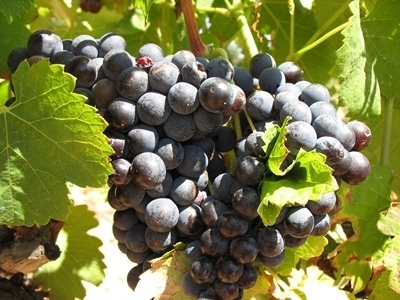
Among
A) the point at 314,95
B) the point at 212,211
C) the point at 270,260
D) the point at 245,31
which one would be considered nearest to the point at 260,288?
the point at 270,260

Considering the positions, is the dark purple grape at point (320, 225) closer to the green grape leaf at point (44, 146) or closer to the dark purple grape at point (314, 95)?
the dark purple grape at point (314, 95)

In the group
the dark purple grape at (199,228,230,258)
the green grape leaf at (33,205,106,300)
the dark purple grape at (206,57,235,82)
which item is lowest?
the green grape leaf at (33,205,106,300)

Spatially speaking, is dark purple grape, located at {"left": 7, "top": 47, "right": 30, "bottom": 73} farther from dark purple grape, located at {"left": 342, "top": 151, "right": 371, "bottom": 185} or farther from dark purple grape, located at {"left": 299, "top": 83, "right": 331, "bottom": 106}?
dark purple grape, located at {"left": 342, "top": 151, "right": 371, "bottom": 185}

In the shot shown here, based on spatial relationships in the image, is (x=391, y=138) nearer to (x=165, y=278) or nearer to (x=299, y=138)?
(x=299, y=138)

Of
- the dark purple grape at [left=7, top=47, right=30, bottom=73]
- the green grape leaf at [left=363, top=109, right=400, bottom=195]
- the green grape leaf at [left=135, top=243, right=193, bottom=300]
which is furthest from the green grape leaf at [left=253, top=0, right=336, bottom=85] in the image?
the green grape leaf at [left=135, top=243, right=193, bottom=300]

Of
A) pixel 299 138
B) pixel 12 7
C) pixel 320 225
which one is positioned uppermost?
pixel 12 7

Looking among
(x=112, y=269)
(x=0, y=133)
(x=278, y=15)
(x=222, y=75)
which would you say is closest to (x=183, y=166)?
(x=222, y=75)
